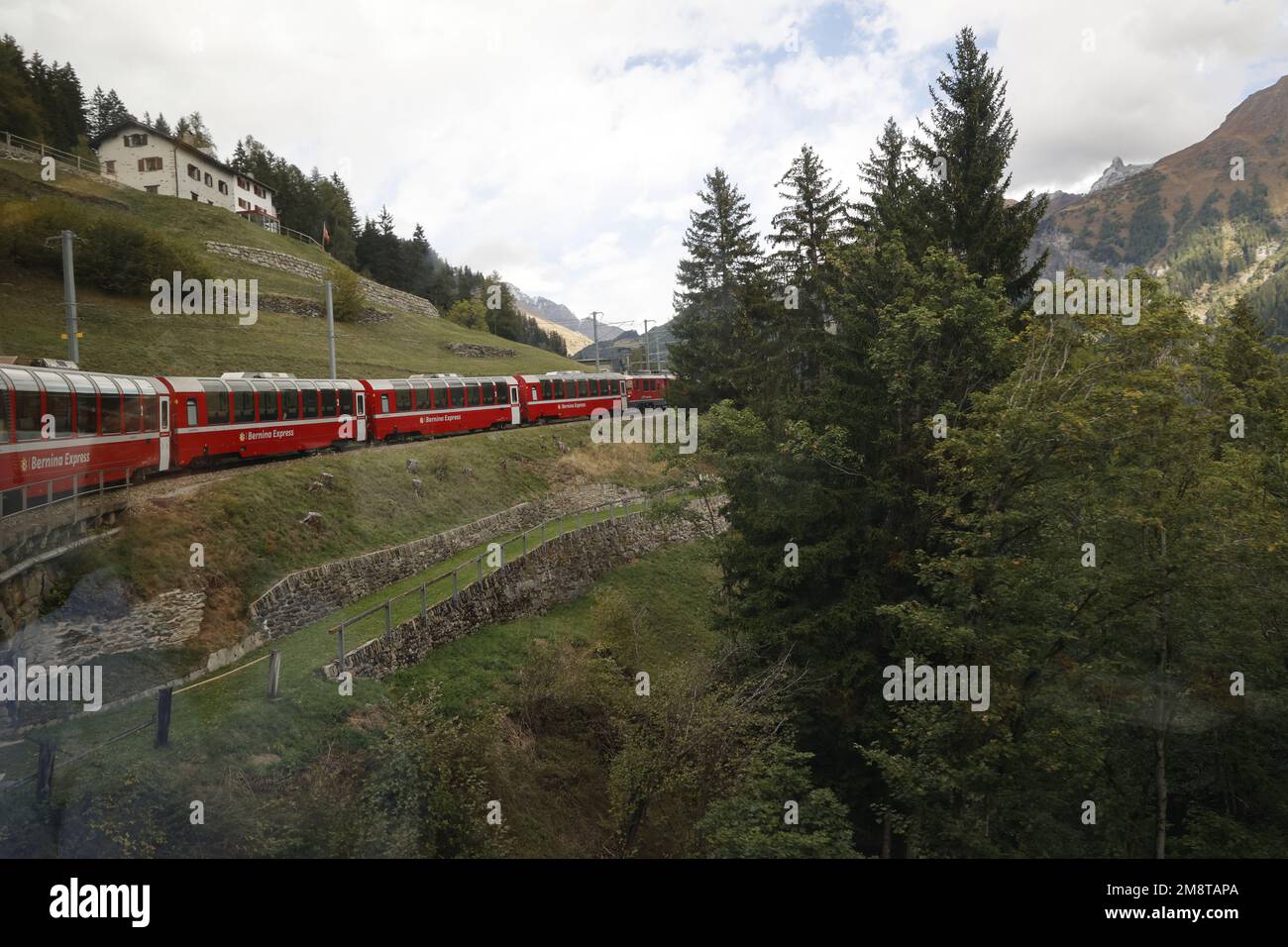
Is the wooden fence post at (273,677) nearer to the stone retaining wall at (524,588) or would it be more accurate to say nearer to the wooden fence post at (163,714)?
the stone retaining wall at (524,588)

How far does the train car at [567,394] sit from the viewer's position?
39156 mm

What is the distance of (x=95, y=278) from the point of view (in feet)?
132

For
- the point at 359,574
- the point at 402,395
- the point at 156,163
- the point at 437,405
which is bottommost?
the point at 359,574

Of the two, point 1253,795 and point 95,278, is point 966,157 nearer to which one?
point 1253,795

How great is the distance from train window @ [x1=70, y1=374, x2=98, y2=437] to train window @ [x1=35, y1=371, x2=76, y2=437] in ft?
0.86

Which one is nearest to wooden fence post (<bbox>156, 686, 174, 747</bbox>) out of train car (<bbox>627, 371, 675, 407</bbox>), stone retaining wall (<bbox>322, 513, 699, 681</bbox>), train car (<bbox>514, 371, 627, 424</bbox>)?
stone retaining wall (<bbox>322, 513, 699, 681</bbox>)

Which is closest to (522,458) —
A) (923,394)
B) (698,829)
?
(923,394)

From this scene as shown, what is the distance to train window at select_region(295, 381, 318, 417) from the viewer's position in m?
24.9

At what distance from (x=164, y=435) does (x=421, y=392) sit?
1250 centimetres

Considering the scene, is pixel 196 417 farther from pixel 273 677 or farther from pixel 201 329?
pixel 201 329

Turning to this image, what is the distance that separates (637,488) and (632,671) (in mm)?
17623

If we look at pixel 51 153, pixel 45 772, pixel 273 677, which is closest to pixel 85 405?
pixel 273 677

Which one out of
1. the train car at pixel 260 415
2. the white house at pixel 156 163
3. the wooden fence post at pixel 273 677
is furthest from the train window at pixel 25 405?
the white house at pixel 156 163

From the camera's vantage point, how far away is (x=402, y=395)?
3031cm
